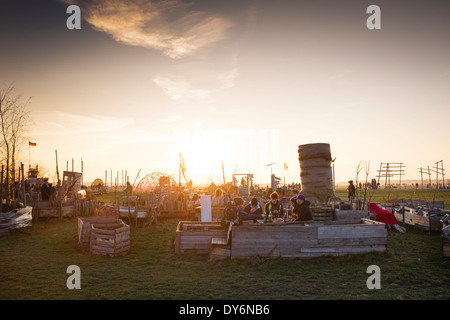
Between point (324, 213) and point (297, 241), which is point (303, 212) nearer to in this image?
point (297, 241)

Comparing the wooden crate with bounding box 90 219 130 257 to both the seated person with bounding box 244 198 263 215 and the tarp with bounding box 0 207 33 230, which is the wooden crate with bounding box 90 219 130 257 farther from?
the tarp with bounding box 0 207 33 230

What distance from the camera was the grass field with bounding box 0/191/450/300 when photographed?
282 inches

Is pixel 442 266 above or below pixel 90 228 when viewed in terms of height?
below

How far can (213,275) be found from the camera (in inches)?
343

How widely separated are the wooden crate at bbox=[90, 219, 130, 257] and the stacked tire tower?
30.2ft

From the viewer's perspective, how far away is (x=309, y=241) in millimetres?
10117

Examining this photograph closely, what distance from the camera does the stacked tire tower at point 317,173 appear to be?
16.5 m

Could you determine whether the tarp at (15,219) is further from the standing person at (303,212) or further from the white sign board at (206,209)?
the standing person at (303,212)

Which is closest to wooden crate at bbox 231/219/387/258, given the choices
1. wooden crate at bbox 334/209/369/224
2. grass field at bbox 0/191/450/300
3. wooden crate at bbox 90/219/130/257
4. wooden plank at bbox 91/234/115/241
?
grass field at bbox 0/191/450/300

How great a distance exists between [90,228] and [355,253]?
9358 mm

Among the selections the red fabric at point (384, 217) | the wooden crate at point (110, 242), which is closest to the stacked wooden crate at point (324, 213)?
the red fabric at point (384, 217)
